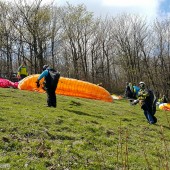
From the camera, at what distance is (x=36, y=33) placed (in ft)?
141

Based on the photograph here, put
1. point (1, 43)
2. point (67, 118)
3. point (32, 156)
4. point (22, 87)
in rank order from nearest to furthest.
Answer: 1. point (32, 156)
2. point (67, 118)
3. point (22, 87)
4. point (1, 43)

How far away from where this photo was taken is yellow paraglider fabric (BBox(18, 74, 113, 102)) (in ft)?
75.5

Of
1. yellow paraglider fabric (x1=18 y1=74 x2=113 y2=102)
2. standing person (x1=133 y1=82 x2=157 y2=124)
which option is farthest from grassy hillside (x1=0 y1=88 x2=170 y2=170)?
yellow paraglider fabric (x1=18 y1=74 x2=113 y2=102)

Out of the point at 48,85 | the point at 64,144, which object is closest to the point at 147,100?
the point at 48,85

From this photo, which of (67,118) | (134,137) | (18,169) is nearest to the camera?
(18,169)

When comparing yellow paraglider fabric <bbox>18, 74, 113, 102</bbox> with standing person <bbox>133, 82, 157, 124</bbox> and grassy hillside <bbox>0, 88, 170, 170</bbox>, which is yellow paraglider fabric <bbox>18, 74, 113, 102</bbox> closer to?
standing person <bbox>133, 82, 157, 124</bbox>

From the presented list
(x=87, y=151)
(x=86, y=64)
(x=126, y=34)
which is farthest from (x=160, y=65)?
(x=87, y=151)

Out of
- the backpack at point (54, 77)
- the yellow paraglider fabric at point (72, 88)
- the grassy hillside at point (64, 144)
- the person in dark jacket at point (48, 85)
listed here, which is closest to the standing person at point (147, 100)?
the grassy hillside at point (64, 144)

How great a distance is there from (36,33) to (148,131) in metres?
32.4

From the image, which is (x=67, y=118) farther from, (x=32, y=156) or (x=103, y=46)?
(x=103, y=46)

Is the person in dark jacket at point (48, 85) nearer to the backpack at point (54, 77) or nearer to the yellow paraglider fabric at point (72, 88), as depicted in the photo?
the backpack at point (54, 77)

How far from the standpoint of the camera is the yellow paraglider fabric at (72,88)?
75.5ft

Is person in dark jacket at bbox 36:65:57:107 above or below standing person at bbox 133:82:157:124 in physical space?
above

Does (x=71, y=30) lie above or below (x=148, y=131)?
above
